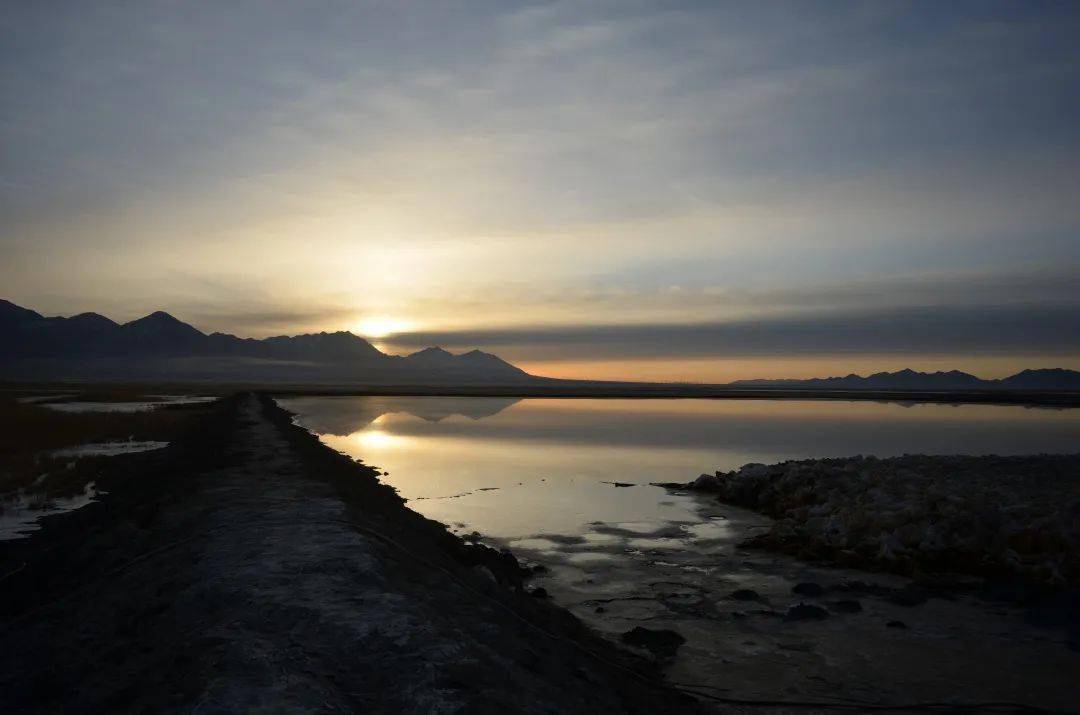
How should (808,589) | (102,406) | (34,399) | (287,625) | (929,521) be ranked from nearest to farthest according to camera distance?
(287,625) → (808,589) → (929,521) → (102,406) → (34,399)

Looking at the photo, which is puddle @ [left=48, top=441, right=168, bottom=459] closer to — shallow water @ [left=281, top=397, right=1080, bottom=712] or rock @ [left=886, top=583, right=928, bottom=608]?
shallow water @ [left=281, top=397, right=1080, bottom=712]

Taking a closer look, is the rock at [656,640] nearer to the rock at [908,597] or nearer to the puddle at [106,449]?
the rock at [908,597]

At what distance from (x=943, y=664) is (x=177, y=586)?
9.43 meters

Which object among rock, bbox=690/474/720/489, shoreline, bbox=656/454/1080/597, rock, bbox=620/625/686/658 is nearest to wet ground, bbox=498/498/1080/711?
rock, bbox=620/625/686/658

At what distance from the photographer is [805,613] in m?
9.88

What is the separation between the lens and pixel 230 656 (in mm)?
5906

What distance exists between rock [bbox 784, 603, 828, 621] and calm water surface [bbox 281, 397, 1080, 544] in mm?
4383

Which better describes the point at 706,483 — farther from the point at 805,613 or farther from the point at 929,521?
the point at 805,613

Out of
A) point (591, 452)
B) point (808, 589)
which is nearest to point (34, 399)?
point (591, 452)

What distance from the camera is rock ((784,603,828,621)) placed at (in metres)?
9.82

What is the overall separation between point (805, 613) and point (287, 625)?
7187 millimetres

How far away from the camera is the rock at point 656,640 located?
28.1 ft

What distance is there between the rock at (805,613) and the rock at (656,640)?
197 cm

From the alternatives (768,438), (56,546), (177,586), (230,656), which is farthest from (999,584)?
(768,438)
